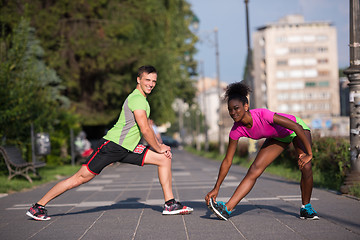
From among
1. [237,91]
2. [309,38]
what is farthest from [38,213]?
[309,38]

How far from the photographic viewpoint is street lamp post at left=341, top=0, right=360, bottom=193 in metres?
Result: 9.56

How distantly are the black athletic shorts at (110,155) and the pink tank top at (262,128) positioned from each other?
1.30 meters

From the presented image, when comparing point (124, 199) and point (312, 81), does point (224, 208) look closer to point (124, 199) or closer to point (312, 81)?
point (124, 199)

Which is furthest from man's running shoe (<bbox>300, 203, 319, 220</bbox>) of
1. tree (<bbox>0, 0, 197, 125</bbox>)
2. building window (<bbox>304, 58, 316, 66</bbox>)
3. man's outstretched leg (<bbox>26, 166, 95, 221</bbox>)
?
building window (<bbox>304, 58, 316, 66</bbox>)

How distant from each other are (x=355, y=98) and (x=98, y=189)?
602cm

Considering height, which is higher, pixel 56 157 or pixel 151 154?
pixel 151 154

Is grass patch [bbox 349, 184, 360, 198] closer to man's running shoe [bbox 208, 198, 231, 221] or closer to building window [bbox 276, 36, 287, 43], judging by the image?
man's running shoe [bbox 208, 198, 231, 221]

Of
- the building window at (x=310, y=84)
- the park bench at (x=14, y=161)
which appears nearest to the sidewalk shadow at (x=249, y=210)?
the park bench at (x=14, y=161)

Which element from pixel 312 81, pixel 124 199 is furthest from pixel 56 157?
pixel 312 81

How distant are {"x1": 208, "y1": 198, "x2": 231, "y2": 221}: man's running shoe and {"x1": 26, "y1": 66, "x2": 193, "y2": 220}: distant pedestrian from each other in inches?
30.7

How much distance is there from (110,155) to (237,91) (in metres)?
1.82

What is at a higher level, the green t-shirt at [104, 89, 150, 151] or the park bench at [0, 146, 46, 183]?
the green t-shirt at [104, 89, 150, 151]

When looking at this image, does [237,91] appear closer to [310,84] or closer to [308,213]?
[308,213]

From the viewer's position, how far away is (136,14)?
101 ft
